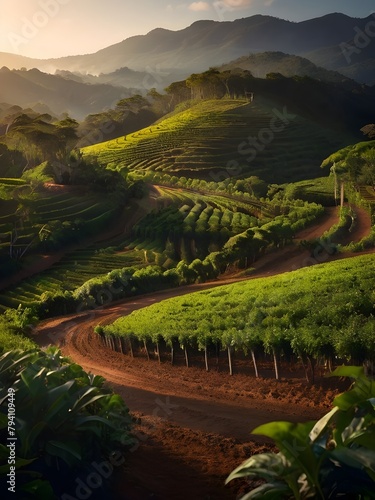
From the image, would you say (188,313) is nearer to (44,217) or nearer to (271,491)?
(271,491)

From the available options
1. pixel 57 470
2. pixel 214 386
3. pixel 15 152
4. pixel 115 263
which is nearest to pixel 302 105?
pixel 15 152

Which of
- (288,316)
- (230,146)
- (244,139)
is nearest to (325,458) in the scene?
(288,316)

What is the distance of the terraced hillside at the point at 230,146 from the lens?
79750 millimetres

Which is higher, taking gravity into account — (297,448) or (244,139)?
(244,139)

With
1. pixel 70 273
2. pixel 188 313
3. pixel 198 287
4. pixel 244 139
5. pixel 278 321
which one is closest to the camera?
pixel 278 321

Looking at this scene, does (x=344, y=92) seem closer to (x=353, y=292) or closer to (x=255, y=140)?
(x=255, y=140)

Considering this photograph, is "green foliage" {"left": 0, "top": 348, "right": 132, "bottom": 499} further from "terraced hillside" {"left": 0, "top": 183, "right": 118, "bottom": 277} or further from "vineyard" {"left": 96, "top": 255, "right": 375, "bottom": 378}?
"terraced hillside" {"left": 0, "top": 183, "right": 118, "bottom": 277}

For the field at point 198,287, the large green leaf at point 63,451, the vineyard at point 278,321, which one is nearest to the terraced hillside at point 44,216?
the field at point 198,287

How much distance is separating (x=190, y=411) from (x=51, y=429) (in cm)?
640

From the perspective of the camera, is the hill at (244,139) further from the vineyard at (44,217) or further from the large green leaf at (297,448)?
the large green leaf at (297,448)

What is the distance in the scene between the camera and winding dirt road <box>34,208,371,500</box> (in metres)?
7.55

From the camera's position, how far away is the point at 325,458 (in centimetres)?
527

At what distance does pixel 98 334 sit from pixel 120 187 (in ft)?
127

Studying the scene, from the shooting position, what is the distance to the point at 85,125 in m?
131
